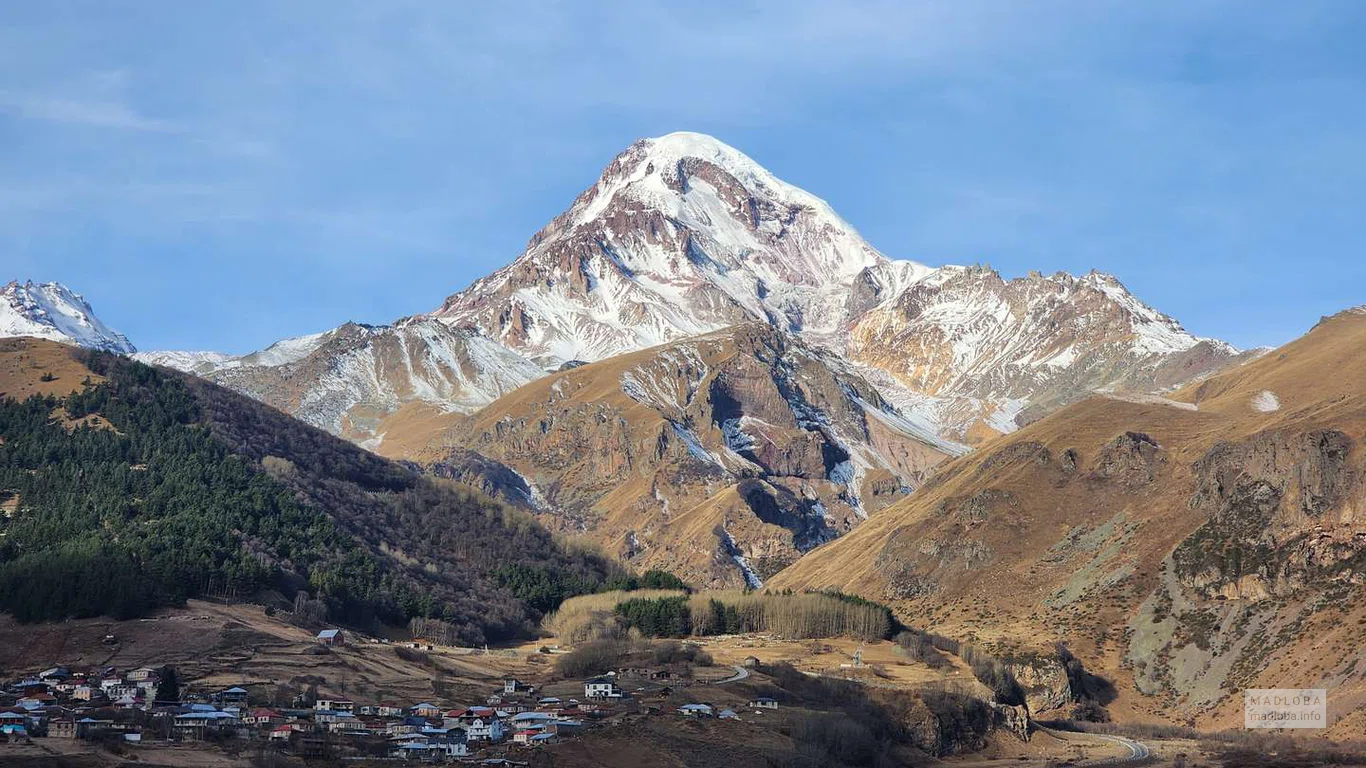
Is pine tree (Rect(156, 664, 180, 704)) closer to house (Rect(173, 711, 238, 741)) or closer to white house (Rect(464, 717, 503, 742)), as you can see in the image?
house (Rect(173, 711, 238, 741))

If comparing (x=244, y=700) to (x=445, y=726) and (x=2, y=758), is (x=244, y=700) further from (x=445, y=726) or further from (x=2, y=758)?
(x=2, y=758)

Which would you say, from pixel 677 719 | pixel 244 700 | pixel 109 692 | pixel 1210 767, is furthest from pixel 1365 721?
pixel 109 692

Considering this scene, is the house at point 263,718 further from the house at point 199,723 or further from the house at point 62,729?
the house at point 62,729

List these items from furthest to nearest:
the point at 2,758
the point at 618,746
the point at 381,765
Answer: the point at 618,746 → the point at 381,765 → the point at 2,758

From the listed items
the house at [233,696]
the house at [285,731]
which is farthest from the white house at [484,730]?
the house at [233,696]

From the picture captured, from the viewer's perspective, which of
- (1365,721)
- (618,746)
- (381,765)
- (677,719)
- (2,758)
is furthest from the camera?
(1365,721)

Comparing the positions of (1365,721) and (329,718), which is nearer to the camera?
(329,718)
